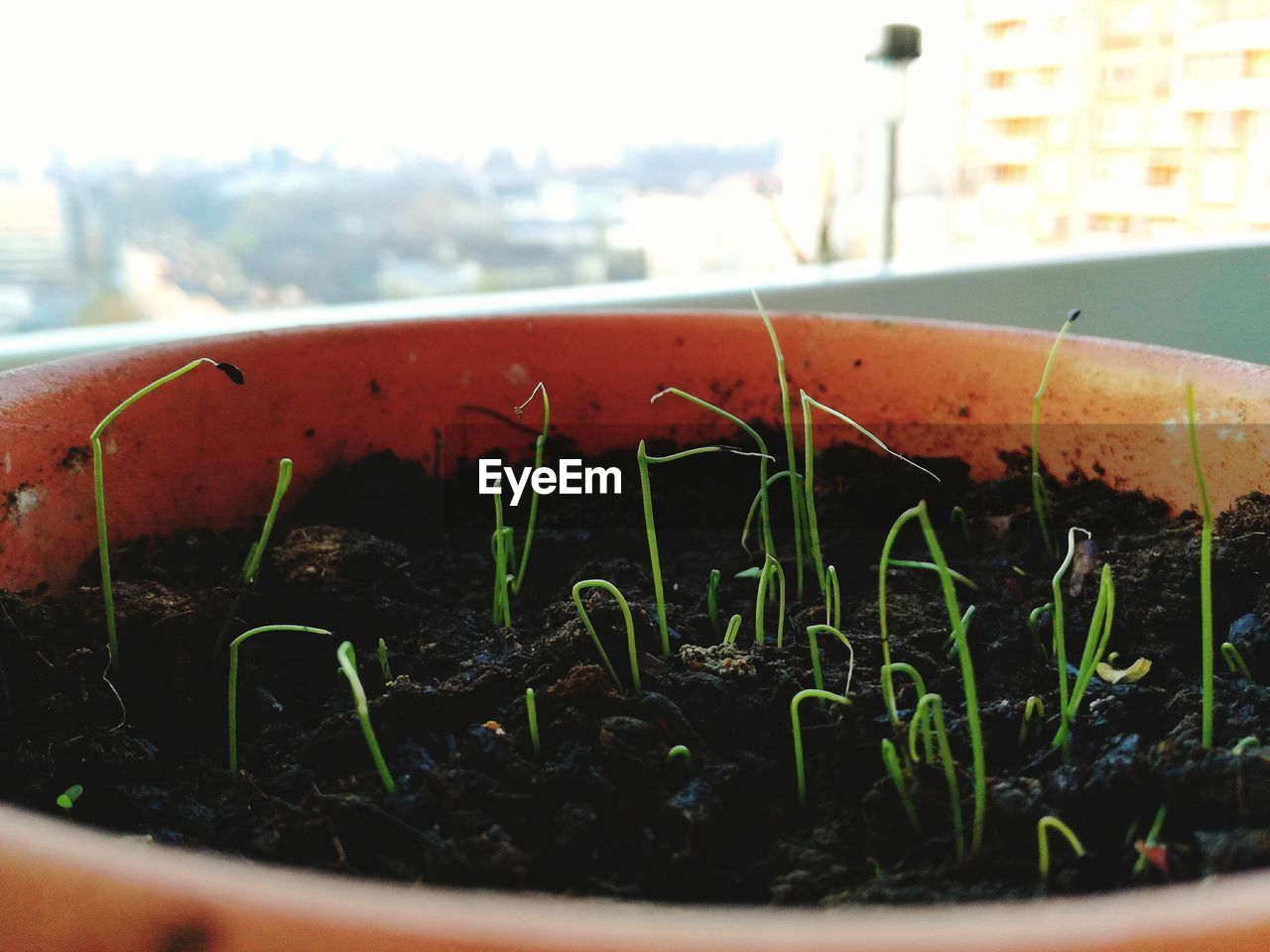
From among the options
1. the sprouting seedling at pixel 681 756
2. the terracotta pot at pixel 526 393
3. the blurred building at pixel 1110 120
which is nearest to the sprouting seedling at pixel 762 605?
the sprouting seedling at pixel 681 756

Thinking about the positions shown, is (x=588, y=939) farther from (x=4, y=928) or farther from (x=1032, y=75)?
(x=1032, y=75)

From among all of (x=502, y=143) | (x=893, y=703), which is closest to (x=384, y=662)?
(x=893, y=703)

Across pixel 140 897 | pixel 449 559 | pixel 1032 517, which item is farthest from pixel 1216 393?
pixel 140 897

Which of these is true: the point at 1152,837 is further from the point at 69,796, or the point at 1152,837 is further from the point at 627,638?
the point at 69,796

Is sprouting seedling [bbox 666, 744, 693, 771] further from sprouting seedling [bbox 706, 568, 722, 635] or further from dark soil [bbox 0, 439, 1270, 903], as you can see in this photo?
sprouting seedling [bbox 706, 568, 722, 635]

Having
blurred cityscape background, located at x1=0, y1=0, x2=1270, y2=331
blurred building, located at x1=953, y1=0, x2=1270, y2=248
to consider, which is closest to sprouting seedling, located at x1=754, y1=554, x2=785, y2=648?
blurred cityscape background, located at x1=0, y1=0, x2=1270, y2=331

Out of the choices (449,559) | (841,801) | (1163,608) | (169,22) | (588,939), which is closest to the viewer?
(588,939)

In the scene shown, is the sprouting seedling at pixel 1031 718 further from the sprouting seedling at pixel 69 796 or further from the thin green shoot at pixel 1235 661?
the sprouting seedling at pixel 69 796

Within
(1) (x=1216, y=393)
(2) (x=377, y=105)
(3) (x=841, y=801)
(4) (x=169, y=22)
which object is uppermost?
(4) (x=169, y=22)
